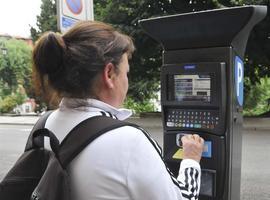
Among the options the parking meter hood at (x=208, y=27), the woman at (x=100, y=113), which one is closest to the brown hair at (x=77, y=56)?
the woman at (x=100, y=113)

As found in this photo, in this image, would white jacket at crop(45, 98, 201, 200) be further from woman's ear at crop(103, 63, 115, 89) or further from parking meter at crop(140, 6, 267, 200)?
parking meter at crop(140, 6, 267, 200)

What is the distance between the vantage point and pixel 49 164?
134cm

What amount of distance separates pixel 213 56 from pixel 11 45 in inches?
1516

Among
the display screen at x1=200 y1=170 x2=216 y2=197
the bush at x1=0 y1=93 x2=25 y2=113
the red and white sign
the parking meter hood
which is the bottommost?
the bush at x1=0 y1=93 x2=25 y2=113

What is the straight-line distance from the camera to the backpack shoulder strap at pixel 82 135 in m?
1.34

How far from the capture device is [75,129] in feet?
4.58

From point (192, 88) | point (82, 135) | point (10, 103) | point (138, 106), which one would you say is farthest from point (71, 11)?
point (10, 103)

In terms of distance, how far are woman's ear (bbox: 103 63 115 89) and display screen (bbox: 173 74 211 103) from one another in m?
0.94

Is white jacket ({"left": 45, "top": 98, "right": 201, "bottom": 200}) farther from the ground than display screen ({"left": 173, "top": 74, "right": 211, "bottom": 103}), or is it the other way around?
display screen ({"left": 173, "top": 74, "right": 211, "bottom": 103})

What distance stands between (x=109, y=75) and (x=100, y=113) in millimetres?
132

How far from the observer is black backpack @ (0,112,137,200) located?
1.30m

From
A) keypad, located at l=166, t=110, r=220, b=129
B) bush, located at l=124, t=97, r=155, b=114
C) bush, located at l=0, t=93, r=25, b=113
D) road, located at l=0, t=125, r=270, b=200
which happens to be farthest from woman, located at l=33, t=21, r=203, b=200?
bush, located at l=0, t=93, r=25, b=113

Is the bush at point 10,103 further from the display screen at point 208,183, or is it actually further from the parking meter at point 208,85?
the display screen at point 208,183

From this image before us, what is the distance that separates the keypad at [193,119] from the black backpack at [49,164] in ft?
3.35
